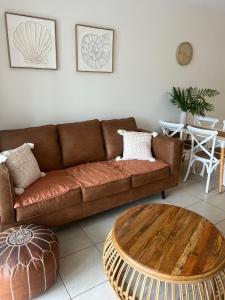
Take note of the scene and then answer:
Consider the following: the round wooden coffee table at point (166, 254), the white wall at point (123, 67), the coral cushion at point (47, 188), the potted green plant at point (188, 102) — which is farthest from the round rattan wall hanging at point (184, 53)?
the round wooden coffee table at point (166, 254)

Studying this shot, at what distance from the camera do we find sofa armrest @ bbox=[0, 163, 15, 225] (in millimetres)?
1611

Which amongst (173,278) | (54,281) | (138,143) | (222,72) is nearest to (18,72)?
(138,143)

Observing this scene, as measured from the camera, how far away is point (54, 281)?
1.50 meters

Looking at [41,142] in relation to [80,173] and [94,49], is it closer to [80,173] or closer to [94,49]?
[80,173]

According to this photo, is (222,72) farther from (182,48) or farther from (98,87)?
(98,87)

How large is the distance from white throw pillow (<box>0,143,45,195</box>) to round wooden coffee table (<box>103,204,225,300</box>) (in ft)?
2.99

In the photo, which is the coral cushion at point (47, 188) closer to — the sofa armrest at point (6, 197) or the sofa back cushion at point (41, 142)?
the sofa armrest at point (6, 197)

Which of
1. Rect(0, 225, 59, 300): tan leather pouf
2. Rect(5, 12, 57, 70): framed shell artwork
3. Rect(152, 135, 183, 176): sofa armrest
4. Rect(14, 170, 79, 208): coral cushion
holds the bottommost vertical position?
Rect(0, 225, 59, 300): tan leather pouf

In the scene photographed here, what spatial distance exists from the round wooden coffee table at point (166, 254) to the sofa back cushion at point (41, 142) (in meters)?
1.12

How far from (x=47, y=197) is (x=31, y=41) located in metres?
1.63

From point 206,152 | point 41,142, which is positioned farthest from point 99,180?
point 206,152

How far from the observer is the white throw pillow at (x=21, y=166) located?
72.7 inches

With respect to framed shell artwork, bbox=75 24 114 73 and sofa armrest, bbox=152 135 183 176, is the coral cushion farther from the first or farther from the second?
framed shell artwork, bbox=75 24 114 73

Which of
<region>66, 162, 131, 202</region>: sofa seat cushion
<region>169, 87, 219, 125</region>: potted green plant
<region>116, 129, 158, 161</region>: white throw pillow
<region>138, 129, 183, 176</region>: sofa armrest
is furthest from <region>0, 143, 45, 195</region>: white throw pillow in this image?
<region>169, 87, 219, 125</region>: potted green plant
